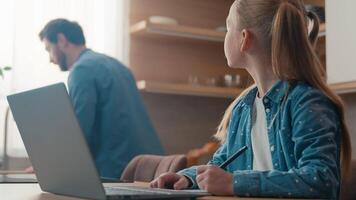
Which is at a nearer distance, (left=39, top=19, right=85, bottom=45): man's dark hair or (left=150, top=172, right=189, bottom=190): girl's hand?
(left=150, top=172, right=189, bottom=190): girl's hand

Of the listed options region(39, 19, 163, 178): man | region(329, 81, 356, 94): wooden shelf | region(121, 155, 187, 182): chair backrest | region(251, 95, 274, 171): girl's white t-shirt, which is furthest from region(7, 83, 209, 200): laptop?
region(329, 81, 356, 94): wooden shelf

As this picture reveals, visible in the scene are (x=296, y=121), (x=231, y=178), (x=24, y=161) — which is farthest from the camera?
(x=24, y=161)

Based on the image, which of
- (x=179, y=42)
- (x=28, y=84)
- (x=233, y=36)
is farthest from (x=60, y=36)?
(x=233, y=36)

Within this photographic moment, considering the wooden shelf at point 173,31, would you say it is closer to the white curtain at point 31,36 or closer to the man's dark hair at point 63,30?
the white curtain at point 31,36

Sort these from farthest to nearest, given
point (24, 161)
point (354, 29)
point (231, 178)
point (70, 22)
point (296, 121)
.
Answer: point (24, 161) → point (70, 22) → point (354, 29) → point (296, 121) → point (231, 178)

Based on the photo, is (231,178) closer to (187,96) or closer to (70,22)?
(70,22)

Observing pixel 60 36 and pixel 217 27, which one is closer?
pixel 60 36

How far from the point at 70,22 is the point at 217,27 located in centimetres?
112

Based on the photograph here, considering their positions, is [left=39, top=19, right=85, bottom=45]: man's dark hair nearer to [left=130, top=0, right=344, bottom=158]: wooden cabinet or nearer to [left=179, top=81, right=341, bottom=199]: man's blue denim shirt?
[left=130, top=0, right=344, bottom=158]: wooden cabinet

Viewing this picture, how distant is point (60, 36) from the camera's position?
109 inches

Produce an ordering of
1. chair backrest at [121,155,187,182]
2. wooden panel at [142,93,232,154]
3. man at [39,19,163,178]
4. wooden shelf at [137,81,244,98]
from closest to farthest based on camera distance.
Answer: chair backrest at [121,155,187,182], man at [39,19,163,178], wooden shelf at [137,81,244,98], wooden panel at [142,93,232,154]

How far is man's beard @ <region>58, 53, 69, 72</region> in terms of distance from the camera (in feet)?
9.20

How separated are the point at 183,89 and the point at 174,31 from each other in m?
0.32

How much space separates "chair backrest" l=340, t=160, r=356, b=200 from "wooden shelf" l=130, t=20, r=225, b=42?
1.80m
